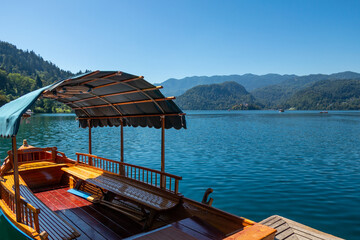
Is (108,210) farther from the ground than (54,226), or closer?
closer

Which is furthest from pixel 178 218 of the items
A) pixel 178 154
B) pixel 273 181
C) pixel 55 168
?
pixel 178 154

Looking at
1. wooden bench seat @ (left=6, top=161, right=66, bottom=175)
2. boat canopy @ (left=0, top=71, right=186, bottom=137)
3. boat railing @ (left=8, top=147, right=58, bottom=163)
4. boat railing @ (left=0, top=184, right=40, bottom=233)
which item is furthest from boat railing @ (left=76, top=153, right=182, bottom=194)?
boat railing @ (left=0, top=184, right=40, bottom=233)

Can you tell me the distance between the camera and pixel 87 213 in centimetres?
686

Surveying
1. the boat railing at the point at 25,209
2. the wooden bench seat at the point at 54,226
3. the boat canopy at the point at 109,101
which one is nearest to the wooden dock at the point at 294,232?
the boat canopy at the point at 109,101

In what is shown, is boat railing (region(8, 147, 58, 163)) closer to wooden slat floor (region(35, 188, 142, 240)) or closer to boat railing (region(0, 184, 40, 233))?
wooden slat floor (region(35, 188, 142, 240))

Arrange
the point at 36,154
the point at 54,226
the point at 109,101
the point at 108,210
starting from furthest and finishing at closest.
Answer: the point at 36,154
the point at 109,101
the point at 108,210
the point at 54,226

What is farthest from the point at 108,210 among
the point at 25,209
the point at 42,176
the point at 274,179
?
the point at 274,179

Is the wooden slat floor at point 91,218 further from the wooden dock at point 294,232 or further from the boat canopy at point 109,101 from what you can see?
the wooden dock at point 294,232

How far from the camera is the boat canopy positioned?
16.7 feet

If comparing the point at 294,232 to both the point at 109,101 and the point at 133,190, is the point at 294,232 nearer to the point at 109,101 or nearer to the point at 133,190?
the point at 133,190

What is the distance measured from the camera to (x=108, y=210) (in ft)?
23.2

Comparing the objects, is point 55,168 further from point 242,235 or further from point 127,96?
point 242,235

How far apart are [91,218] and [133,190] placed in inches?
50.8

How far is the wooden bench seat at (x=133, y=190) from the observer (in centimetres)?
596
